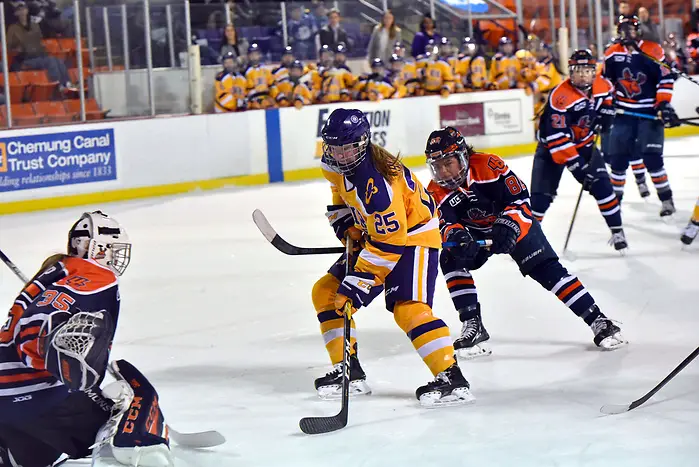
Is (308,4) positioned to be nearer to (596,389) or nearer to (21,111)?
(21,111)

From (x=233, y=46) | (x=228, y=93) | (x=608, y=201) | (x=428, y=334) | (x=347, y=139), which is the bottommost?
(x=428, y=334)

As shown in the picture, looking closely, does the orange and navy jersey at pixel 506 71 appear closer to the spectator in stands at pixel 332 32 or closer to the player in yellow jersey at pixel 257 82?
the spectator in stands at pixel 332 32

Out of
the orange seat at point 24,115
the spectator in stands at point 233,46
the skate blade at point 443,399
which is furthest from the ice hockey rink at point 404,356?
the spectator in stands at point 233,46

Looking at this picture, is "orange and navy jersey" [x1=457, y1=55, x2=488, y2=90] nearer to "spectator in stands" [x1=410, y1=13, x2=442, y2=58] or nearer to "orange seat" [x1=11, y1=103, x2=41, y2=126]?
"spectator in stands" [x1=410, y1=13, x2=442, y2=58]

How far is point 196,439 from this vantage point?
3.26m

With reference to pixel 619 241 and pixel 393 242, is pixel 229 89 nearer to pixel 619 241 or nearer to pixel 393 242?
pixel 619 241

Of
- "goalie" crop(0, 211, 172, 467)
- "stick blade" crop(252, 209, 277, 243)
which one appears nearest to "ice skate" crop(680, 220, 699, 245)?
"stick blade" crop(252, 209, 277, 243)

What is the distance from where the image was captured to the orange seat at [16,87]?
905cm

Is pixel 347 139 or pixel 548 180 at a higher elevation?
pixel 347 139

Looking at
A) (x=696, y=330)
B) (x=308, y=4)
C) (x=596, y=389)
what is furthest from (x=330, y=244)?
(x=308, y=4)

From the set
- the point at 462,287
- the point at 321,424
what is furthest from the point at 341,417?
the point at 462,287

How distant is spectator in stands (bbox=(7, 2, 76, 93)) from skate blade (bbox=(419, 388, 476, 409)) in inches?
261

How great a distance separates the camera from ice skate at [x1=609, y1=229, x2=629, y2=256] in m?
6.40

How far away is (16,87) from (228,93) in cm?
217
